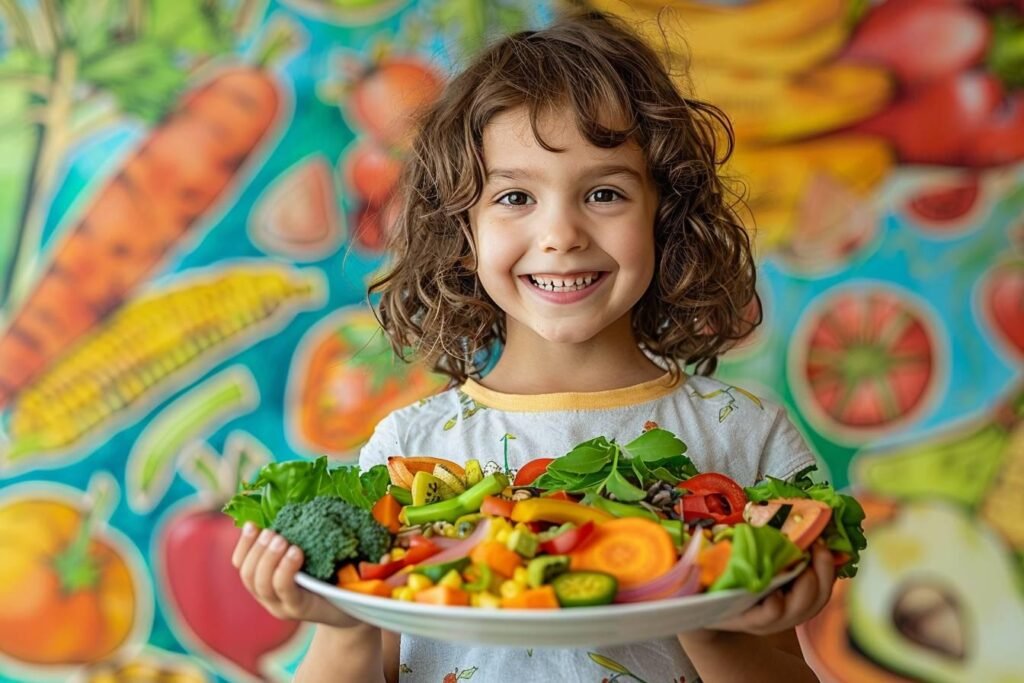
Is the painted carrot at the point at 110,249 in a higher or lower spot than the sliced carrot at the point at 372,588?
higher

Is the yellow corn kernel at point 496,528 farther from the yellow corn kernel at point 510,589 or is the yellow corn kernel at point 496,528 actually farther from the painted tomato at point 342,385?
the painted tomato at point 342,385

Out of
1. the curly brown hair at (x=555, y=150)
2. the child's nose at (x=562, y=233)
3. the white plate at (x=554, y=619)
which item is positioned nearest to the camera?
the white plate at (x=554, y=619)

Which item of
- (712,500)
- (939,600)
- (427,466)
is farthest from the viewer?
(939,600)

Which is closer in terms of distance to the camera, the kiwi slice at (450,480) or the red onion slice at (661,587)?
the red onion slice at (661,587)

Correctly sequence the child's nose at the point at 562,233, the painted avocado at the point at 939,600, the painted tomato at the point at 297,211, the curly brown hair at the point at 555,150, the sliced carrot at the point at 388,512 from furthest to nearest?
the painted tomato at the point at 297,211 → the painted avocado at the point at 939,600 → the curly brown hair at the point at 555,150 → the child's nose at the point at 562,233 → the sliced carrot at the point at 388,512

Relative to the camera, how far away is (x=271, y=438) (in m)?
2.58

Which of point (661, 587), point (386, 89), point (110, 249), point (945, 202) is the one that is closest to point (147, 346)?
point (110, 249)

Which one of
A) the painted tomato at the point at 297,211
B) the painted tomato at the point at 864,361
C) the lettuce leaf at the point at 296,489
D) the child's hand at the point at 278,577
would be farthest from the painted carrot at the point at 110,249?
the child's hand at the point at 278,577

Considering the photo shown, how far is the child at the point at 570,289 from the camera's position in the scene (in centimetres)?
117

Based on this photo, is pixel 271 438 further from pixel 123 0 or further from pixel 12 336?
pixel 123 0

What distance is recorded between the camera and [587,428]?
129 cm

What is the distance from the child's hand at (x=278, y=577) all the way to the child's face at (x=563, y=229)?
0.42m

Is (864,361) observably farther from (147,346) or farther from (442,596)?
(442,596)

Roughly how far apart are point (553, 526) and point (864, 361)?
71.1 inches
